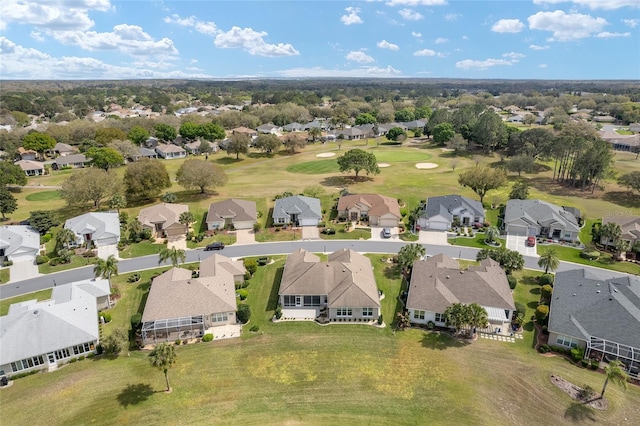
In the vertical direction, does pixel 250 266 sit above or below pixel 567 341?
above

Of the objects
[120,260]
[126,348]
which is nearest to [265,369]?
[126,348]

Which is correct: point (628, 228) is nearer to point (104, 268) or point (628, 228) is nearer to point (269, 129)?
point (104, 268)

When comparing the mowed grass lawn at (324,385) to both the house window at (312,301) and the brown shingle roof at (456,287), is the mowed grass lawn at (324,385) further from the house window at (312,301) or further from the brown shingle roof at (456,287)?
the house window at (312,301)

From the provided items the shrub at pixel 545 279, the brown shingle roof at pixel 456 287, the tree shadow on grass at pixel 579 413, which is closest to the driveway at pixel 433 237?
the brown shingle roof at pixel 456 287

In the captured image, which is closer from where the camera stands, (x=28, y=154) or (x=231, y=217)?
(x=231, y=217)

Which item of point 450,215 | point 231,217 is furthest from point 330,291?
point 450,215
